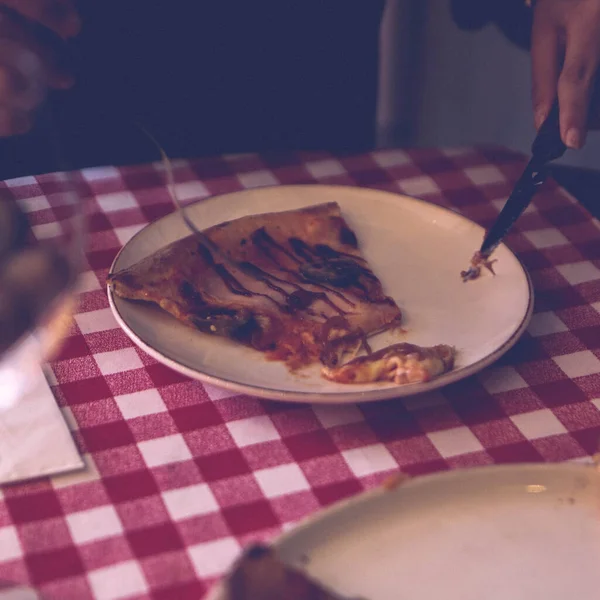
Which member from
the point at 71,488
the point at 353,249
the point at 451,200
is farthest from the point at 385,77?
the point at 71,488

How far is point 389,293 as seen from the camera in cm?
108

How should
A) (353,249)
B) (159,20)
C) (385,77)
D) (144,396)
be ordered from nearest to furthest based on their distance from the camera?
(144,396) < (353,249) < (159,20) < (385,77)

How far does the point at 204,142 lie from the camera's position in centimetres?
164

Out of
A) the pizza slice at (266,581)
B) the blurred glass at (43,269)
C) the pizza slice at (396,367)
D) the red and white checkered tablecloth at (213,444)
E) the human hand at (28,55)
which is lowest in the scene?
the red and white checkered tablecloth at (213,444)

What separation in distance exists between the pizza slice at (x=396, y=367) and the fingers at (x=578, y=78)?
1.12 feet

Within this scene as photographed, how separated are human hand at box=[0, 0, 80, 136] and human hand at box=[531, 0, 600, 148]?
65 cm

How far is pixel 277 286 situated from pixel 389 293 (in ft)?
0.43

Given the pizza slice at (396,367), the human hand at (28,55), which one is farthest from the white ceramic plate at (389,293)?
the human hand at (28,55)

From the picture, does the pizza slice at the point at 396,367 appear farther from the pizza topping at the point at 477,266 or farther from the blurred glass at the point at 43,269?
the blurred glass at the point at 43,269

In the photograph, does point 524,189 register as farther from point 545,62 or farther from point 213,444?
point 213,444

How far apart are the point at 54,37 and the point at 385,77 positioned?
2105 mm

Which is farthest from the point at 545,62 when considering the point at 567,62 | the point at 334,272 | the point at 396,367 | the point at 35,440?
the point at 35,440

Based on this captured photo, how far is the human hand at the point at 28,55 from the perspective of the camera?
593 millimetres

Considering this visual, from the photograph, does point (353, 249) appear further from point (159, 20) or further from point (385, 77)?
point (385, 77)
